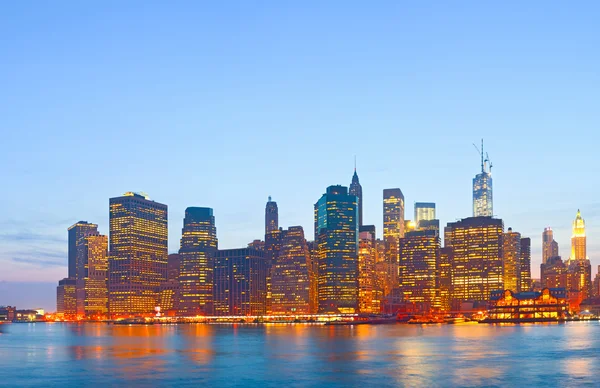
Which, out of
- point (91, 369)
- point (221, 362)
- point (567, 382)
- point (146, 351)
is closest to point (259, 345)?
point (146, 351)

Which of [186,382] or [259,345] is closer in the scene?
[186,382]

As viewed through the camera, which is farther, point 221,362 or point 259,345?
point 259,345

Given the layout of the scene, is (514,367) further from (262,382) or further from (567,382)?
(262,382)

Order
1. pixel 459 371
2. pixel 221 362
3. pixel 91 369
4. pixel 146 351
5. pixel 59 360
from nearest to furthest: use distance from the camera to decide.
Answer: pixel 459 371, pixel 91 369, pixel 221 362, pixel 59 360, pixel 146 351

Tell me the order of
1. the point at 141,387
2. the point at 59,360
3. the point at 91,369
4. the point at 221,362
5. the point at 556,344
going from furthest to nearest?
the point at 556,344 < the point at 59,360 < the point at 221,362 < the point at 91,369 < the point at 141,387

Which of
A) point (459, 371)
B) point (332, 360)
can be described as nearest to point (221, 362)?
point (332, 360)

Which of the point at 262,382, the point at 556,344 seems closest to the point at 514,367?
the point at 262,382

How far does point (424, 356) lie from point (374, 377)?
32.2 metres

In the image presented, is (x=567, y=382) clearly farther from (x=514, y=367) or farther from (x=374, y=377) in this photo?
(x=374, y=377)

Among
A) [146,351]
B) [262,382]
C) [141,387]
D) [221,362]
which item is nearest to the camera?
[141,387]

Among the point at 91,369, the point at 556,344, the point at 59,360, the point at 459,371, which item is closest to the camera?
the point at 459,371

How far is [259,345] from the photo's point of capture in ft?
559

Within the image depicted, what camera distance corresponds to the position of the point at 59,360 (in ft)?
442

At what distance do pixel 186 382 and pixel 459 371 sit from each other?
3709 centimetres
